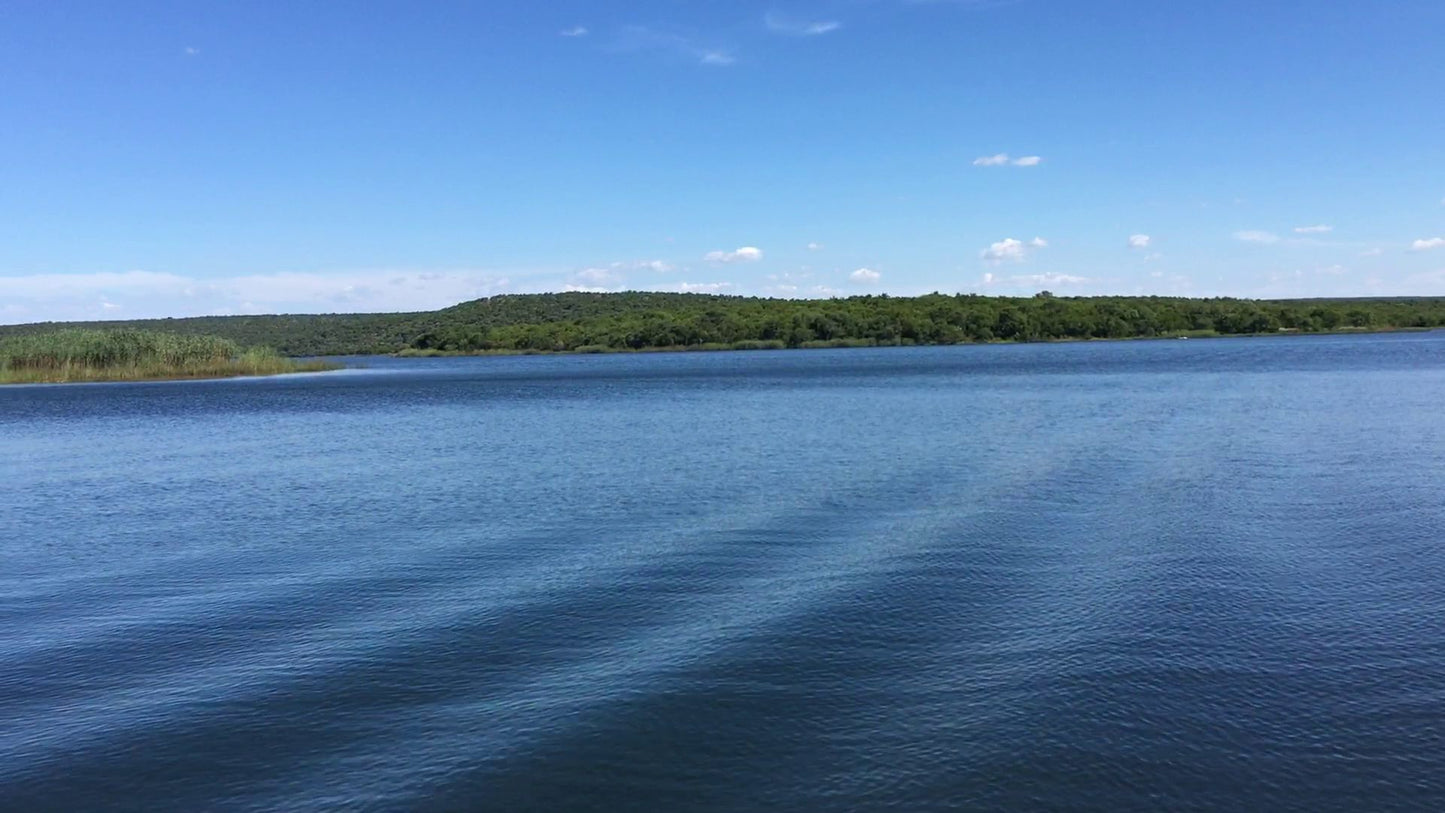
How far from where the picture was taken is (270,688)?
35.0 feet

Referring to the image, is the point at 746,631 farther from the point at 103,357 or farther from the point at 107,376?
the point at 103,357

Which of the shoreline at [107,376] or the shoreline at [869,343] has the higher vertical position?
the shoreline at [869,343]

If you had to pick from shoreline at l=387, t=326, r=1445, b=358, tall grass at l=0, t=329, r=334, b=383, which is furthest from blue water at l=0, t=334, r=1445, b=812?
shoreline at l=387, t=326, r=1445, b=358

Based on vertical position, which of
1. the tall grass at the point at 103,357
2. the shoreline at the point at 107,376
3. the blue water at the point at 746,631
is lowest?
the blue water at the point at 746,631

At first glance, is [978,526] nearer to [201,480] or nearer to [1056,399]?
[201,480]

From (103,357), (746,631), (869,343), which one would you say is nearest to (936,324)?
(869,343)

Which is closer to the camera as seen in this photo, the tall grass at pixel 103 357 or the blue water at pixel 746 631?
the blue water at pixel 746 631

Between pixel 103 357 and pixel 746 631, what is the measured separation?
81.2m

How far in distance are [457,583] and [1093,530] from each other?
393 inches

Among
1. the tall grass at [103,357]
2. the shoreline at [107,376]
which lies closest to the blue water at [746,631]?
the shoreline at [107,376]

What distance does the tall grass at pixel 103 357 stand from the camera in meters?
78.1

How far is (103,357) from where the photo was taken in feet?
Result: 257

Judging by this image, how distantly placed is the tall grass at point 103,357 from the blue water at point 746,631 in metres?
57.5

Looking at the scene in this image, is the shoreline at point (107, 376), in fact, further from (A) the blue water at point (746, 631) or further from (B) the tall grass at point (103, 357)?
(A) the blue water at point (746, 631)
